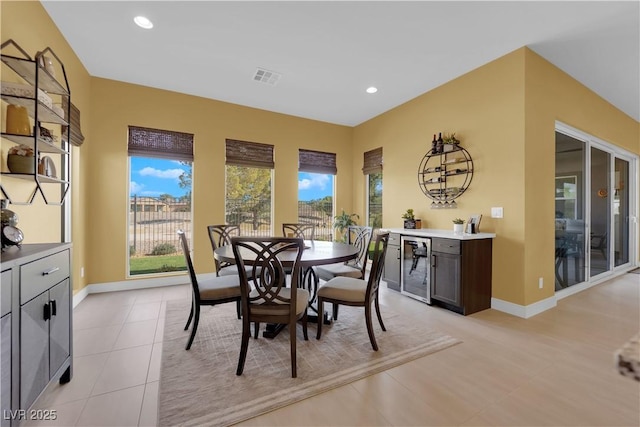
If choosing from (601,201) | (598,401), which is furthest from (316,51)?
(601,201)

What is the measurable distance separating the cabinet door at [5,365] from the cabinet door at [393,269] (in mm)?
3641

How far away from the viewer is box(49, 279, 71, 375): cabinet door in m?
1.64

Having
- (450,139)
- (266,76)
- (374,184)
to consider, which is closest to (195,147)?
(266,76)

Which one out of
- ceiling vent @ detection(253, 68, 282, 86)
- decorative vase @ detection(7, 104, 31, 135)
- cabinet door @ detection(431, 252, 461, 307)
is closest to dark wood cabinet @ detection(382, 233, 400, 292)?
cabinet door @ detection(431, 252, 461, 307)

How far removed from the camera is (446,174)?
377cm

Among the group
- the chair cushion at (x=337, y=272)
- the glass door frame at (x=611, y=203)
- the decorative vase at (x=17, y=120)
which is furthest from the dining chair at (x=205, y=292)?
the glass door frame at (x=611, y=203)

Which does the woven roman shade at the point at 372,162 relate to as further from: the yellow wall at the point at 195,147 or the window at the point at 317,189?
the yellow wall at the point at 195,147

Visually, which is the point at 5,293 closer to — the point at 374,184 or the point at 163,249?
the point at 163,249

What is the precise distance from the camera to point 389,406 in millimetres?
1665

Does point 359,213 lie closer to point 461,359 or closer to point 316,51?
point 316,51

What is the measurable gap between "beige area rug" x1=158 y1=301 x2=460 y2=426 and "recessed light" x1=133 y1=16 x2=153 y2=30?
118 inches

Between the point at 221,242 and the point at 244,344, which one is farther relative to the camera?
the point at 221,242

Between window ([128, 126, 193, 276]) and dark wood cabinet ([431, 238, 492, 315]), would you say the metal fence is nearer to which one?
window ([128, 126, 193, 276])

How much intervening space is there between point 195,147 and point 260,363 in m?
3.50
